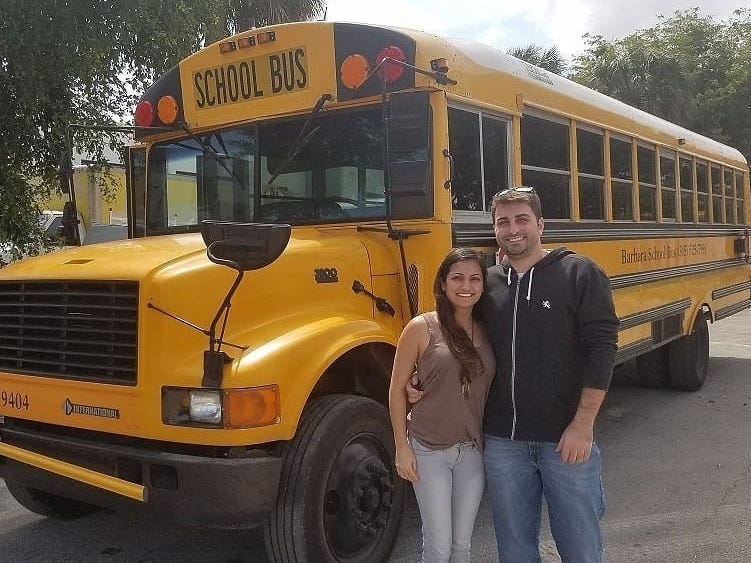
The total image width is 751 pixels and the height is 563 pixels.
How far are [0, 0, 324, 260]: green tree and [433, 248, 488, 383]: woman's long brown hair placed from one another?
191 inches

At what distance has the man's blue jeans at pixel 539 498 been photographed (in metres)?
2.33

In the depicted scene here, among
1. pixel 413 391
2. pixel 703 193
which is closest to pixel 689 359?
pixel 703 193

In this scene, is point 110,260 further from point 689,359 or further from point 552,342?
point 689,359

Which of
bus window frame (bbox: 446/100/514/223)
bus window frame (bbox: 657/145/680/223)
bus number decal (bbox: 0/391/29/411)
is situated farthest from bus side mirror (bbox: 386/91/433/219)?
bus window frame (bbox: 657/145/680/223)

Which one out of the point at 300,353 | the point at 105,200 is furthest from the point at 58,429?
the point at 105,200

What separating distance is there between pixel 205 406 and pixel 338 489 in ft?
2.31

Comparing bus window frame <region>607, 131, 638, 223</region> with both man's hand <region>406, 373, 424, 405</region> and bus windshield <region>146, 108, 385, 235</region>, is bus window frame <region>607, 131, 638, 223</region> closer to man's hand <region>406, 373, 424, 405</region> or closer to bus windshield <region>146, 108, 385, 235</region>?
bus windshield <region>146, 108, 385, 235</region>

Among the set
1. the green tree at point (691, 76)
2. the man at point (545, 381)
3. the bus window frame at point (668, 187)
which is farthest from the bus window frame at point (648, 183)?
the green tree at point (691, 76)

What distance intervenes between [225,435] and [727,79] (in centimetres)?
2459

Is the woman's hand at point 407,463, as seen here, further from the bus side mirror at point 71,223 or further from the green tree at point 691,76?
the green tree at point 691,76

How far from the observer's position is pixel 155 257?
3.02 metres

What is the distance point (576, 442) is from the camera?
225 centimetres

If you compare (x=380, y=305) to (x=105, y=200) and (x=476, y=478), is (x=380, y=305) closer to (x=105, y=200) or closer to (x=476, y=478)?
(x=476, y=478)

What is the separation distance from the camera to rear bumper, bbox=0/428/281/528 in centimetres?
266
